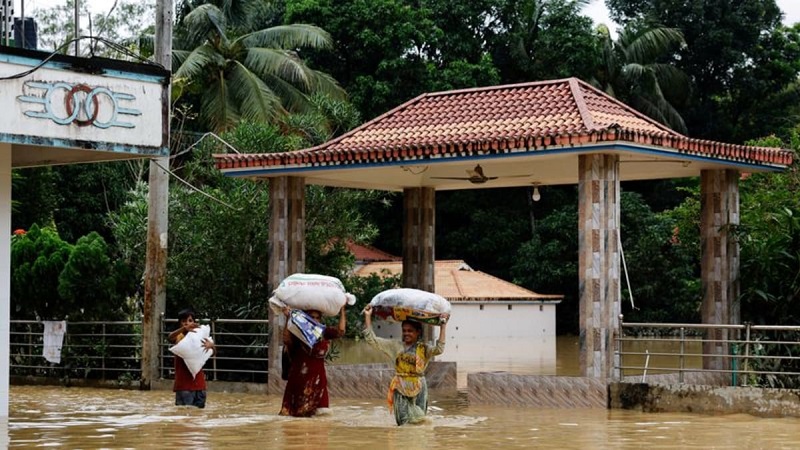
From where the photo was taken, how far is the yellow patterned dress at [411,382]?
1561cm

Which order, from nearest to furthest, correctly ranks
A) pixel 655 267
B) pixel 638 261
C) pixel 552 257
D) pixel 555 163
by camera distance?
pixel 555 163 → pixel 638 261 → pixel 655 267 → pixel 552 257

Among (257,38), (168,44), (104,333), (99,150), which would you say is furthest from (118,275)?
(257,38)

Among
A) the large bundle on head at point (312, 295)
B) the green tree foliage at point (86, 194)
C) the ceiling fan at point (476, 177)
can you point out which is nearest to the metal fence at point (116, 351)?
the ceiling fan at point (476, 177)

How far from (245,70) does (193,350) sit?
22.8 meters

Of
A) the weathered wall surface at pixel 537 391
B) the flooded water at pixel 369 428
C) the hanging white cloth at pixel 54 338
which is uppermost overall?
the hanging white cloth at pixel 54 338

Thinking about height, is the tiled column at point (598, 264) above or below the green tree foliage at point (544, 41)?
below

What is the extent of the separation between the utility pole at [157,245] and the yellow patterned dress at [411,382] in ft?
26.0

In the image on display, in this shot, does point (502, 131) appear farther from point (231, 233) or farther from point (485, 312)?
point (485, 312)

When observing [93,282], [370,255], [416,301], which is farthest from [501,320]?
[416,301]

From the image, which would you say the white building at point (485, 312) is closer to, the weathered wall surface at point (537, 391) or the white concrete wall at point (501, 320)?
the white concrete wall at point (501, 320)

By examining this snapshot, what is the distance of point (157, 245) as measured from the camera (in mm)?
22891

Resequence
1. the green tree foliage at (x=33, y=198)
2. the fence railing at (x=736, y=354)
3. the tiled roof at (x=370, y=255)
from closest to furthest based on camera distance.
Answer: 1. the fence railing at (x=736, y=354)
2. the green tree foliage at (x=33, y=198)
3. the tiled roof at (x=370, y=255)

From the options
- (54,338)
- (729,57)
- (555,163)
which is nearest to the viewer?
(555,163)

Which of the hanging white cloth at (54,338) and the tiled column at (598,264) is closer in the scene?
the tiled column at (598,264)
